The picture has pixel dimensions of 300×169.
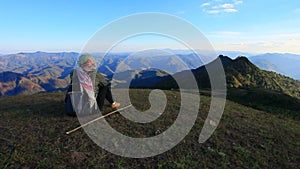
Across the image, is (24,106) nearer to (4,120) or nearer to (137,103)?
(4,120)

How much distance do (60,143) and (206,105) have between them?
12.3 meters

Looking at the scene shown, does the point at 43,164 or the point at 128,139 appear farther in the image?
the point at 128,139

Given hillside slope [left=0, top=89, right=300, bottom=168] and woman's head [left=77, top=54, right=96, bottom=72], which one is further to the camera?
woman's head [left=77, top=54, right=96, bottom=72]

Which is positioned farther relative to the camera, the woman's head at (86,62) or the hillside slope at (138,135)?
the woman's head at (86,62)

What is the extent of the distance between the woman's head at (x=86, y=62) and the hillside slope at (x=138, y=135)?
294 cm

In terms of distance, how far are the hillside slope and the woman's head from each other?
9.66ft

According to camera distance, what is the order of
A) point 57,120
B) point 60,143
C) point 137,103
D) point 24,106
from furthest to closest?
point 137,103, point 24,106, point 57,120, point 60,143

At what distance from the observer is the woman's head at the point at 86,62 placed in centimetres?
1117

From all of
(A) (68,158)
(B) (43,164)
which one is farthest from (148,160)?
(B) (43,164)

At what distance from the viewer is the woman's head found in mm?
11172

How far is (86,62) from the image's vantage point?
36.8 feet

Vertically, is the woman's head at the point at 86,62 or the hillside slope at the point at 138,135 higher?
the woman's head at the point at 86,62

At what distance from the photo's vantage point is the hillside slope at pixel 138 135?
27.7 ft

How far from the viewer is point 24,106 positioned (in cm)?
1521
